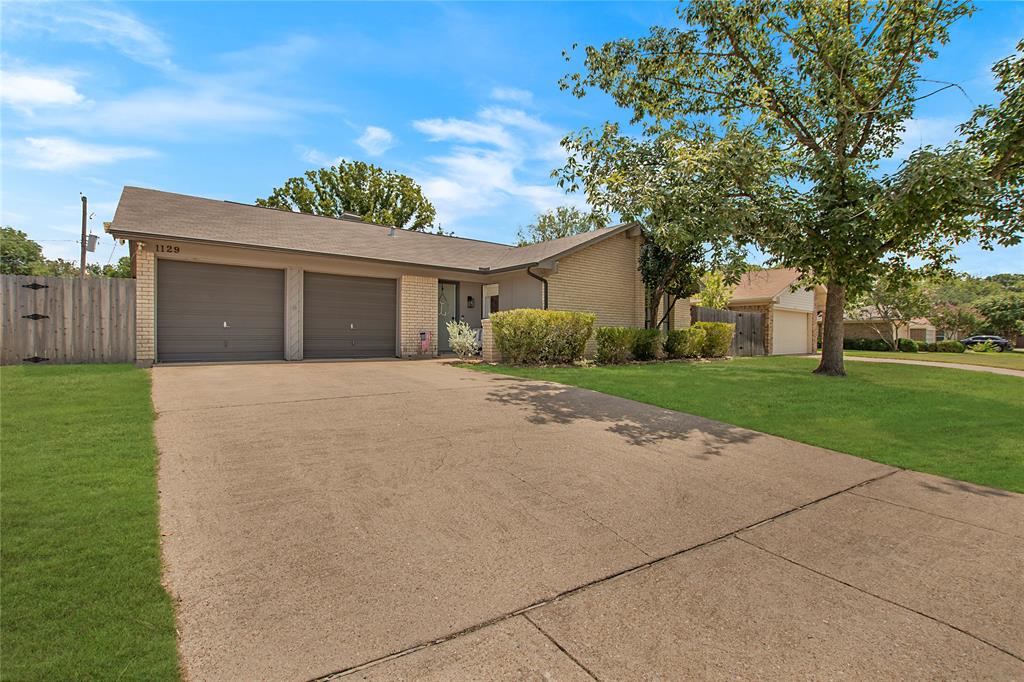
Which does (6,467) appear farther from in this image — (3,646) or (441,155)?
(441,155)

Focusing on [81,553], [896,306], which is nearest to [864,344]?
[896,306]

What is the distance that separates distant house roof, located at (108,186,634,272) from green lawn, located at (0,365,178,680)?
7.16 metres

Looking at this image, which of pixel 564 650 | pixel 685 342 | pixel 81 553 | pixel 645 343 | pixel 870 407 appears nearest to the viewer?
pixel 564 650

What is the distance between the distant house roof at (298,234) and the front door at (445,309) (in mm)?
986

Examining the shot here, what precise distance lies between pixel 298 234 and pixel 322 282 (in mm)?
1662

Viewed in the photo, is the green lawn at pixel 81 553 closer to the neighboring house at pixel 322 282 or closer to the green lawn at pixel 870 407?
the green lawn at pixel 870 407

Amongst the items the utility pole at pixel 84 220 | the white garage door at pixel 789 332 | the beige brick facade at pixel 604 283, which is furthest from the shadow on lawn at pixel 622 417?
the utility pole at pixel 84 220

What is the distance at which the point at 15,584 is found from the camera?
7.66 feet

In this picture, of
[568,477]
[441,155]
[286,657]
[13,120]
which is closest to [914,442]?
[568,477]

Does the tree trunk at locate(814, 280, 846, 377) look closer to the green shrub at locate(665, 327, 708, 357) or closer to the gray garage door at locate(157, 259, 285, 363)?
the green shrub at locate(665, 327, 708, 357)

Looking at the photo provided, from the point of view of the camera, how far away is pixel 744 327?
22359mm

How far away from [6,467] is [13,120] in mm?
5597

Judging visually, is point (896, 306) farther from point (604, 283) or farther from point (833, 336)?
point (604, 283)

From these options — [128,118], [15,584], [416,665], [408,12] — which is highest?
[408,12]
